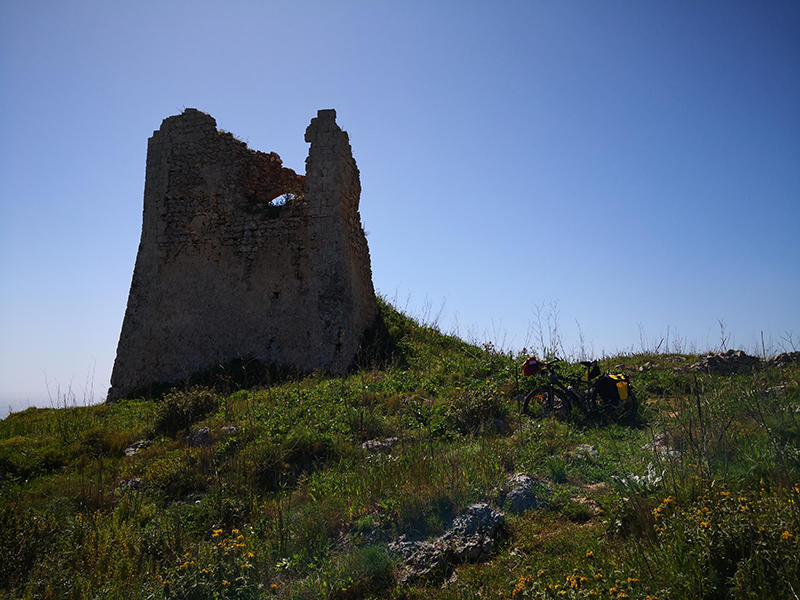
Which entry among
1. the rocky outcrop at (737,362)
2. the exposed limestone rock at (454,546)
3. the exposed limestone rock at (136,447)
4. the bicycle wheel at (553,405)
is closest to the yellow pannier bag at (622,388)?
the bicycle wheel at (553,405)

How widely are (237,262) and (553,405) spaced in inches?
302

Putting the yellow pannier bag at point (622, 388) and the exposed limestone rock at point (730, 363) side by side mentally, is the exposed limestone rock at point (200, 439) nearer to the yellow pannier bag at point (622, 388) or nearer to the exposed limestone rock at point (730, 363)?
the yellow pannier bag at point (622, 388)

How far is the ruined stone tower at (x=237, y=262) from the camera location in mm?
10562

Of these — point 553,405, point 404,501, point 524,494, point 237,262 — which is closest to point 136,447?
point 404,501

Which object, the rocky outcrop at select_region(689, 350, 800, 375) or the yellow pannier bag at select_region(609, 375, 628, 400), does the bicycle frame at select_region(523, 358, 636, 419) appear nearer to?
the yellow pannier bag at select_region(609, 375, 628, 400)

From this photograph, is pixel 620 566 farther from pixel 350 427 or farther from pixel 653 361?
pixel 653 361

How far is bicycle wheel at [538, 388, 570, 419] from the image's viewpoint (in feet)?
22.0

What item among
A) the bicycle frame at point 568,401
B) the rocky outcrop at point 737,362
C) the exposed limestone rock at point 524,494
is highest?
the rocky outcrop at point 737,362

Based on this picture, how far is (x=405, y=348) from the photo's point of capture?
36.2ft

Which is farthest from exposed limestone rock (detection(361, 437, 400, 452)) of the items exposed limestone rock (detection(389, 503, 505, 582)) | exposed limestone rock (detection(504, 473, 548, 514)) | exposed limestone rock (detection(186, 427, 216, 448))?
exposed limestone rock (detection(186, 427, 216, 448))

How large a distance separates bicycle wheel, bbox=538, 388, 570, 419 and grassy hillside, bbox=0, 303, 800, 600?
0.51ft

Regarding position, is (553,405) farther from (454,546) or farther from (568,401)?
(454,546)

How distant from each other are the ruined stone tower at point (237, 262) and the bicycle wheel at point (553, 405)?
458 cm

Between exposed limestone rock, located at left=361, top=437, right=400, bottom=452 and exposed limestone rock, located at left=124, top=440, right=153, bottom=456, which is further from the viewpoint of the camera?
exposed limestone rock, located at left=124, top=440, right=153, bottom=456
